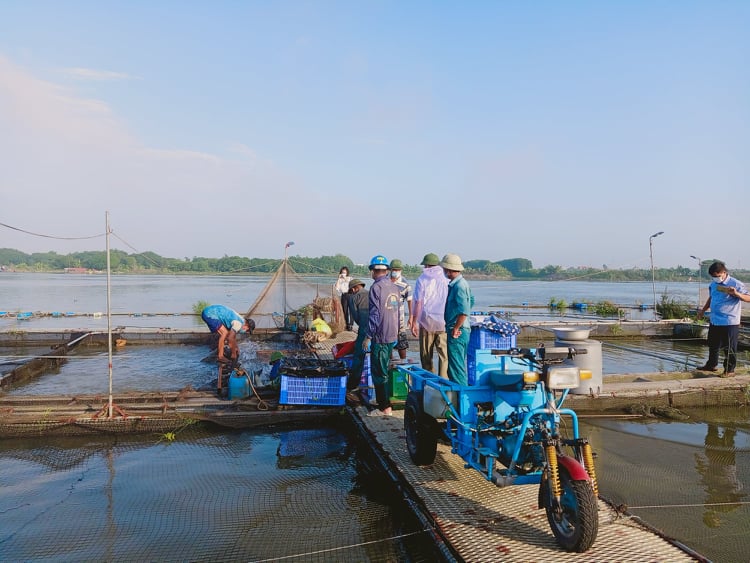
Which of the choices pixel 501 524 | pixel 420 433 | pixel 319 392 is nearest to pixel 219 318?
pixel 319 392

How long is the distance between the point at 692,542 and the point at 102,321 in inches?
842

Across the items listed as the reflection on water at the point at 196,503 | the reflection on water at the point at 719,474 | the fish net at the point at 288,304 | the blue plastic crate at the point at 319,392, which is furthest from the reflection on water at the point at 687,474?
the fish net at the point at 288,304

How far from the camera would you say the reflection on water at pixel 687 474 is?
385 cm

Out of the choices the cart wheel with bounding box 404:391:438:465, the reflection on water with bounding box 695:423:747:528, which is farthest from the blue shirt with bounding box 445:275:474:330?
the reflection on water with bounding box 695:423:747:528

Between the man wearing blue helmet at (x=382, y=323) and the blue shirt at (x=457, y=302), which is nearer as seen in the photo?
the blue shirt at (x=457, y=302)

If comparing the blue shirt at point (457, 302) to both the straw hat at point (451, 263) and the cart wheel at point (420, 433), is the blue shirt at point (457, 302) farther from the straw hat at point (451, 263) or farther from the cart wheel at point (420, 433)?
the cart wheel at point (420, 433)

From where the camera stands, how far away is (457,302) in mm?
5266

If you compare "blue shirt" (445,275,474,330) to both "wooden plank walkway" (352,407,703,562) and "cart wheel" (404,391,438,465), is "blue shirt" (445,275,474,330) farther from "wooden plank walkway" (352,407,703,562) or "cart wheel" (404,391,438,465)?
"wooden plank walkway" (352,407,703,562)

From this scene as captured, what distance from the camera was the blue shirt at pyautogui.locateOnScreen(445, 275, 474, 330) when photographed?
523 centimetres

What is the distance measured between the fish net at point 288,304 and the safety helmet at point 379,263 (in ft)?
22.1

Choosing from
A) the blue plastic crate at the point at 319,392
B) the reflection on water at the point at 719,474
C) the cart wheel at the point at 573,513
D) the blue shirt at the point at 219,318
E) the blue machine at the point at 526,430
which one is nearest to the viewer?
the cart wheel at the point at 573,513

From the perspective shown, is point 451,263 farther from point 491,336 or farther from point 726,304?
point 726,304

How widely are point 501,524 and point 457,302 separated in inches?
92.1

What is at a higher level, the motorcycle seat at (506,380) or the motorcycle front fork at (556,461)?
the motorcycle seat at (506,380)
